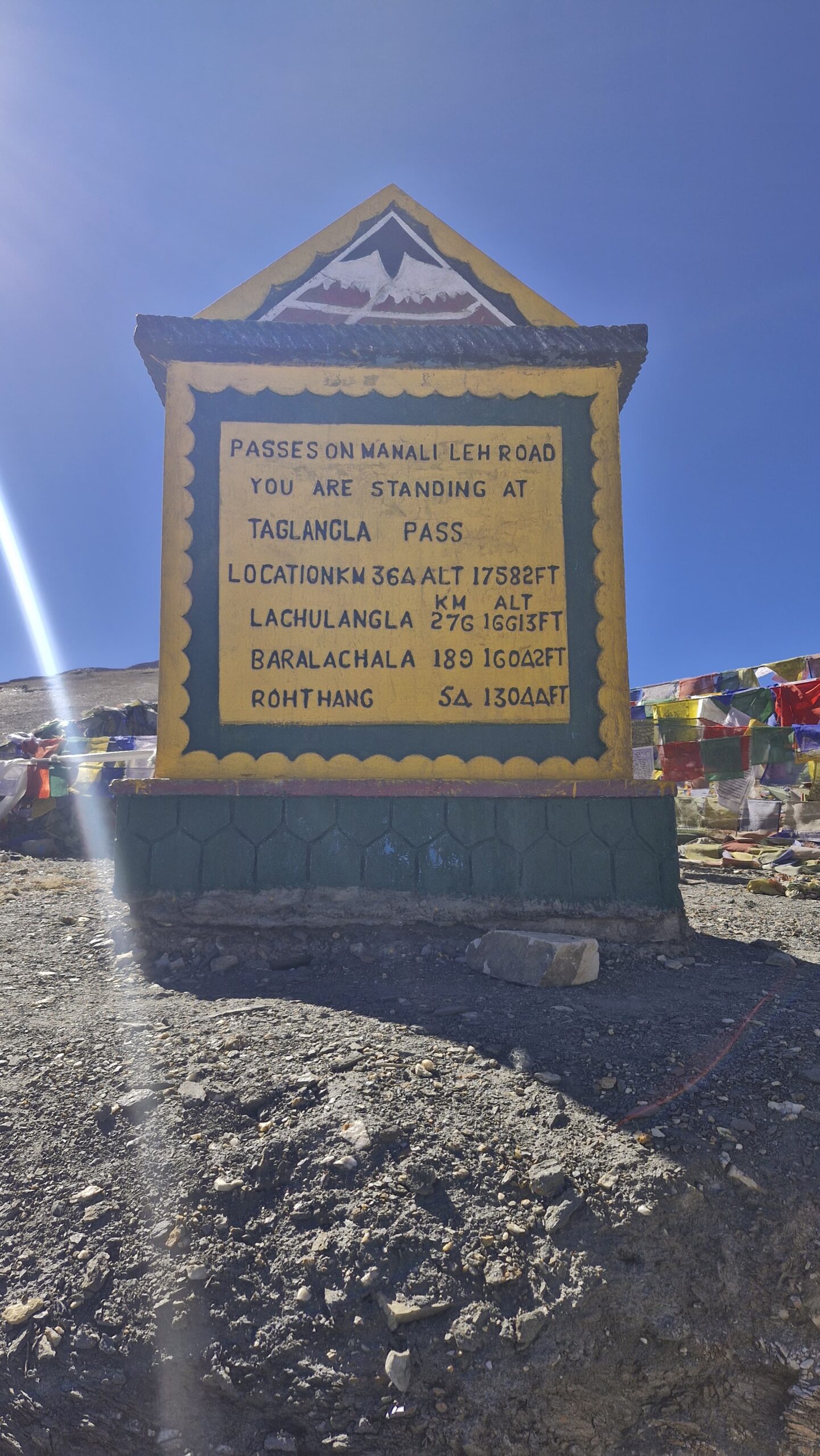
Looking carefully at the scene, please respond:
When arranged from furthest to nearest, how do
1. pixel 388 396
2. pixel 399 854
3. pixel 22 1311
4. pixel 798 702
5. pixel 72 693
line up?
pixel 72 693 → pixel 798 702 → pixel 388 396 → pixel 399 854 → pixel 22 1311

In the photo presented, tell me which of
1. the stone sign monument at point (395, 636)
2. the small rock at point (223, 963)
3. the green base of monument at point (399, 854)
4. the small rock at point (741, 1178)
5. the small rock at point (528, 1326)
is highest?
the stone sign monument at point (395, 636)

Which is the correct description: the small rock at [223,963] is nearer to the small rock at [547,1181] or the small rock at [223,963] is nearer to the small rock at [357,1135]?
the small rock at [357,1135]

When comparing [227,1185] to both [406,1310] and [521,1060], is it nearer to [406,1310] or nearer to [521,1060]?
[406,1310]

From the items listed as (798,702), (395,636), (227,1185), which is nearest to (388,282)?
(395,636)

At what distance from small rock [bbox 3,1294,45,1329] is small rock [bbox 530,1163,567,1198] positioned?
1.20m

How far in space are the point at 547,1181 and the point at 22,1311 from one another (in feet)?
4.21

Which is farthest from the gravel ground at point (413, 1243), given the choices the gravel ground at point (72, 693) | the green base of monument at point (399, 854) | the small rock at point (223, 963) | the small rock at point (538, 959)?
the gravel ground at point (72, 693)

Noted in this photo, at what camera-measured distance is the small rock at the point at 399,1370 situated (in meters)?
1.67

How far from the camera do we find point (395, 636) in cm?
418

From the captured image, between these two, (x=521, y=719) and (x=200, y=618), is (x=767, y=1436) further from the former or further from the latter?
(x=200, y=618)

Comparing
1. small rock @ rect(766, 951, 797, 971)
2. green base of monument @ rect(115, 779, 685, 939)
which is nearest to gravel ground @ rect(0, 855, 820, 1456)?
small rock @ rect(766, 951, 797, 971)

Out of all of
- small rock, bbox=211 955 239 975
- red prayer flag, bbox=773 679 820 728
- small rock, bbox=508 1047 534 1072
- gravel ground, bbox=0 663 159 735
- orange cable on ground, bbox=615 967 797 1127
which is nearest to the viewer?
orange cable on ground, bbox=615 967 797 1127

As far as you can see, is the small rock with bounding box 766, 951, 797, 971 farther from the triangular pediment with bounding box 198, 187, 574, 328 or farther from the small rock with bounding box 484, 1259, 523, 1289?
the triangular pediment with bounding box 198, 187, 574, 328

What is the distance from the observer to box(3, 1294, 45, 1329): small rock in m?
1.77
